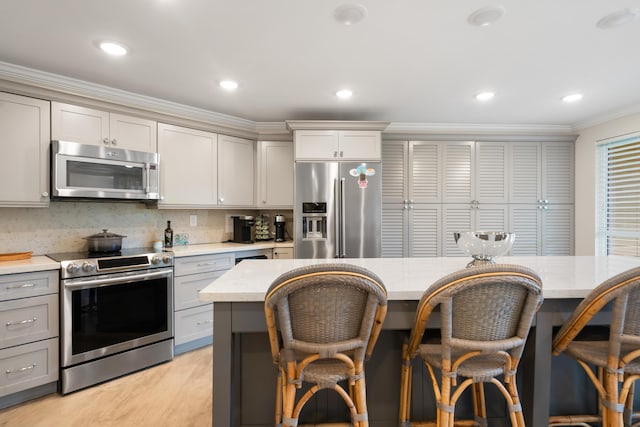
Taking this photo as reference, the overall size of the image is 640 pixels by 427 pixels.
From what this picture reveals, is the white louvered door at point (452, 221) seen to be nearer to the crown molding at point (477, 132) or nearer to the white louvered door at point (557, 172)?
the crown molding at point (477, 132)

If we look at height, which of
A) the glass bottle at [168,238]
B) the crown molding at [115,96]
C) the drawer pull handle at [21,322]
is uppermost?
the crown molding at [115,96]

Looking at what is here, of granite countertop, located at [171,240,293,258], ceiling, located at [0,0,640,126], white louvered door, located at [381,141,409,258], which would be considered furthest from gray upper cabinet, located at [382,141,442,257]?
granite countertop, located at [171,240,293,258]

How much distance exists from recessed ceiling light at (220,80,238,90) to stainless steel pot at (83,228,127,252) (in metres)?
1.58

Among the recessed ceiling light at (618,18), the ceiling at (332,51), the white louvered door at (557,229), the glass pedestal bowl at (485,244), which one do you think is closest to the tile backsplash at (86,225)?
the ceiling at (332,51)

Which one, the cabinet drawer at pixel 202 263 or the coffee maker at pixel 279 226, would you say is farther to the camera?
the coffee maker at pixel 279 226

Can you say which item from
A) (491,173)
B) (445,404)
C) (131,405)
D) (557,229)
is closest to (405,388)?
(445,404)

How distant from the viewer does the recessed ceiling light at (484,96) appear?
2.86 m

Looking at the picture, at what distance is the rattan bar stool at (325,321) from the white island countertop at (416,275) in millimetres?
206

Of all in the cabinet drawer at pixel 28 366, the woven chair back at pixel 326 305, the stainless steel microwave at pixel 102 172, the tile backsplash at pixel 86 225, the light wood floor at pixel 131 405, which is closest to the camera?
the woven chair back at pixel 326 305

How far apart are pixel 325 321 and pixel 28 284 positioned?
216cm

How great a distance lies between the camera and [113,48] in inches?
80.9

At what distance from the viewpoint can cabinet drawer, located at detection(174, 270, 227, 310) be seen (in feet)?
9.24

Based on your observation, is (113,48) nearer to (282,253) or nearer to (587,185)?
(282,253)

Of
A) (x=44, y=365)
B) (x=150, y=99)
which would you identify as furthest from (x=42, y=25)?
(x=44, y=365)
